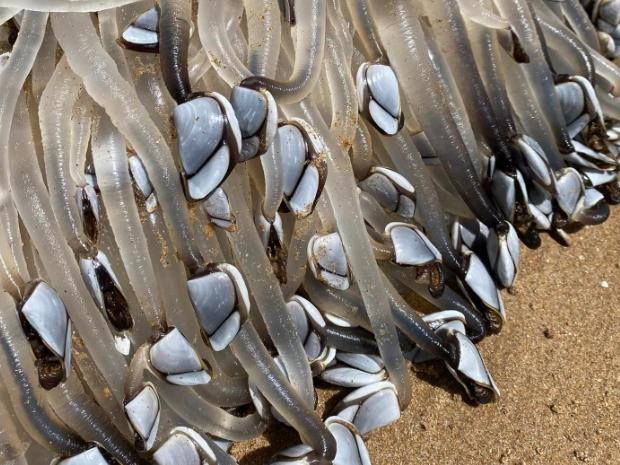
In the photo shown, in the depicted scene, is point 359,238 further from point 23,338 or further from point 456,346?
point 23,338

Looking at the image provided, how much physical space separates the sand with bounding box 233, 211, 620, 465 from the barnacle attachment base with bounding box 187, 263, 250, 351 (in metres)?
0.61

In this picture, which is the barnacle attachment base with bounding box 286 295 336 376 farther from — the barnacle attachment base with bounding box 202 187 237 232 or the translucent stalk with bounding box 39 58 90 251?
the translucent stalk with bounding box 39 58 90 251

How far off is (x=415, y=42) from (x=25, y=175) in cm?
128

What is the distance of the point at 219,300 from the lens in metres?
2.28

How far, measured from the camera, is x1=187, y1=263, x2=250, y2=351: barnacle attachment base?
2271 mm

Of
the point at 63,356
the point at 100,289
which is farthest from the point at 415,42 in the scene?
the point at 63,356

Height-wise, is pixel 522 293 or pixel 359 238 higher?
pixel 359 238

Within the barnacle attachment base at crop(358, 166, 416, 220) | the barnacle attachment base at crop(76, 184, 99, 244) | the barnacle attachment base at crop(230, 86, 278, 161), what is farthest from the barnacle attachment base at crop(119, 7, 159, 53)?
the barnacle attachment base at crop(358, 166, 416, 220)

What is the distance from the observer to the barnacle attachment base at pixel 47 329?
2105mm

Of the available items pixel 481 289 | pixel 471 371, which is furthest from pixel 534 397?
pixel 481 289

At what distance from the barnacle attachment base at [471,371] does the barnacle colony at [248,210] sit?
1 centimetres

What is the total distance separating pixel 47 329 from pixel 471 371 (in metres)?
1.40

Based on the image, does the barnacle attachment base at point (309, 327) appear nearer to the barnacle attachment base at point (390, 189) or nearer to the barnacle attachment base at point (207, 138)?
the barnacle attachment base at point (390, 189)

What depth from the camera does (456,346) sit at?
2.77m
